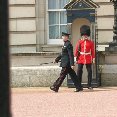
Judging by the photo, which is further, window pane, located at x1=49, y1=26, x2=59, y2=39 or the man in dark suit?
window pane, located at x1=49, y1=26, x2=59, y2=39

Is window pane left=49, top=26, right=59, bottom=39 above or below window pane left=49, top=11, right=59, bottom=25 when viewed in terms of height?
below

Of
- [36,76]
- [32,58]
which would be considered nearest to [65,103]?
[36,76]

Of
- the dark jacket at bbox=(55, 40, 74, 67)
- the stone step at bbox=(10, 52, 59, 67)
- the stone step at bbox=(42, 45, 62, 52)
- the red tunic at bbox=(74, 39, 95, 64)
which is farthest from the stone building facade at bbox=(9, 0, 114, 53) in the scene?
the dark jacket at bbox=(55, 40, 74, 67)

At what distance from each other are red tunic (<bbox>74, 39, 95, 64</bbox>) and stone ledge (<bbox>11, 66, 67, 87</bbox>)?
3.64 feet

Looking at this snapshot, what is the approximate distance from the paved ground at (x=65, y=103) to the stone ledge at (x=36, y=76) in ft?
1.70

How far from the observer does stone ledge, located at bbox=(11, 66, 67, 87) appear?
Answer: 12555 mm

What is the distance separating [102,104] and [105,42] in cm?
771

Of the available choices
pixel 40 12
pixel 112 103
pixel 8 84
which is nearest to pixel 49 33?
pixel 40 12

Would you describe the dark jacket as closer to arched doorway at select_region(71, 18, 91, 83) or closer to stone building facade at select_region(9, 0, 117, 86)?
arched doorway at select_region(71, 18, 91, 83)

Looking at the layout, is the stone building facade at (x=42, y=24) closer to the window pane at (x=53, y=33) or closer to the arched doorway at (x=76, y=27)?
Answer: the window pane at (x=53, y=33)

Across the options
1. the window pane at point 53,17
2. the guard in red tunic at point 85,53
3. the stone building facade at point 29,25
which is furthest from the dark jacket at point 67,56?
the window pane at point 53,17

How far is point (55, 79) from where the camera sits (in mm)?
12516

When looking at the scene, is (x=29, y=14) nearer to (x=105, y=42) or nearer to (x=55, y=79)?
(x=105, y=42)

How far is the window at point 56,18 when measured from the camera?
1722 centimetres
